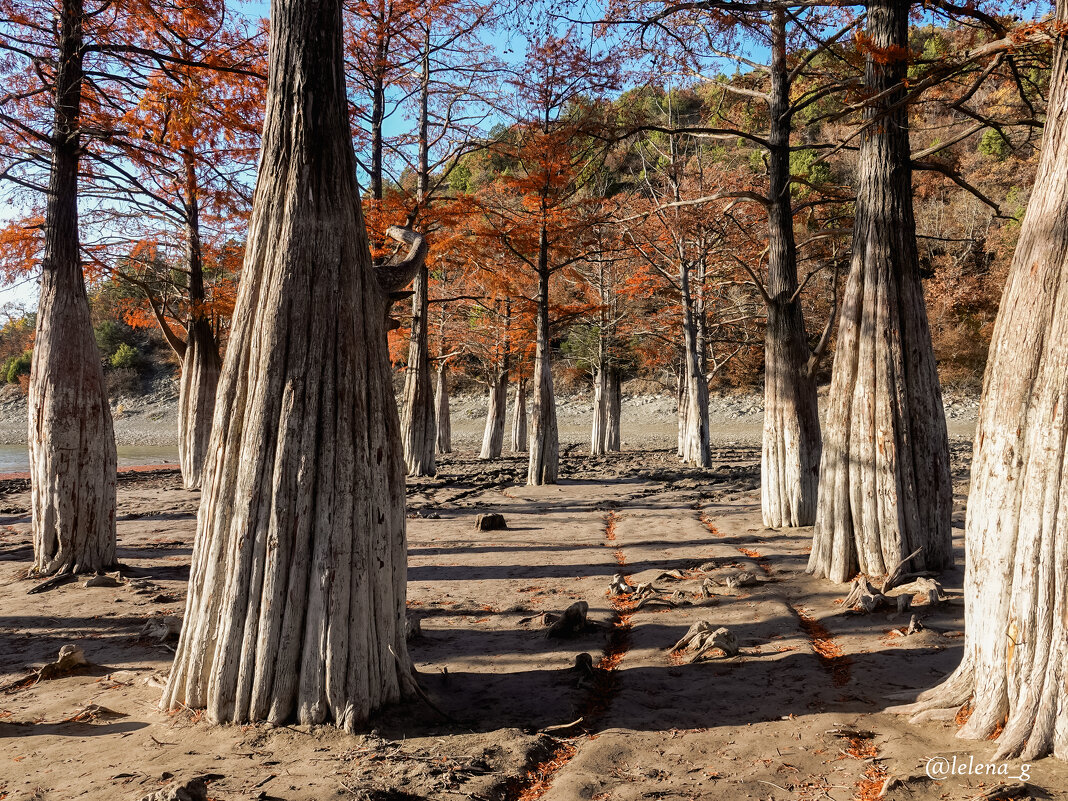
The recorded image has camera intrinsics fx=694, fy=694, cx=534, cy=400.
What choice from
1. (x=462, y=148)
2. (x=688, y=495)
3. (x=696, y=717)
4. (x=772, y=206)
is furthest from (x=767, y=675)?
(x=462, y=148)

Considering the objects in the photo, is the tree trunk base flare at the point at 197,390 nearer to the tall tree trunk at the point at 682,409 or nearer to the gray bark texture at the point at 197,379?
the gray bark texture at the point at 197,379

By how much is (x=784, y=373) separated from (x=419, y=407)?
10608 millimetres

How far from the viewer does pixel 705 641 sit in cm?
542

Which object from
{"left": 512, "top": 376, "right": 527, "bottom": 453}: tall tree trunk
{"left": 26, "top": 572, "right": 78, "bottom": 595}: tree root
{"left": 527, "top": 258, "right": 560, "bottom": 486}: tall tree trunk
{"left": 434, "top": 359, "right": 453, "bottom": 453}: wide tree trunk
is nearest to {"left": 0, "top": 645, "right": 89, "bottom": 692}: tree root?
{"left": 26, "top": 572, "right": 78, "bottom": 595}: tree root

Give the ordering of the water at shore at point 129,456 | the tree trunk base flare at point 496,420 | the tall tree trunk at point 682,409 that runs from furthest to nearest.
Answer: the water at shore at point 129,456 < the tree trunk base flare at point 496,420 < the tall tree trunk at point 682,409

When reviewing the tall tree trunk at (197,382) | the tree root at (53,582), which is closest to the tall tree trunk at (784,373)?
the tree root at (53,582)

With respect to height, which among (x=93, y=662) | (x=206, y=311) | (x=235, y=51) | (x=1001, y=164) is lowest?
(x=93, y=662)

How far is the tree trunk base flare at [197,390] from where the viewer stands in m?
16.6

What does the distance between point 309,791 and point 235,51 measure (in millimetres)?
10492

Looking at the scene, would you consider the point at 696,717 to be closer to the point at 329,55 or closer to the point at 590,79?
the point at 329,55

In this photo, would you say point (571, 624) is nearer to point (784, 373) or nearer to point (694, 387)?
point (784, 373)

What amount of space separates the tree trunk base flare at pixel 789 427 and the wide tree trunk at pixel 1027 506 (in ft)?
19.2

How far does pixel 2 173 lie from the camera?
7.91m

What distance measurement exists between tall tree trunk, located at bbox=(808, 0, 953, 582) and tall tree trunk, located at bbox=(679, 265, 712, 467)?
40.1 feet
